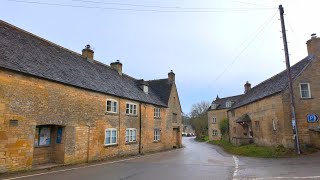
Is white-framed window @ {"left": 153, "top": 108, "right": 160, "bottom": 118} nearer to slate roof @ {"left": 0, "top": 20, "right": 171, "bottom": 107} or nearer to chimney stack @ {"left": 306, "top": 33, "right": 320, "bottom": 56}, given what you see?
slate roof @ {"left": 0, "top": 20, "right": 171, "bottom": 107}

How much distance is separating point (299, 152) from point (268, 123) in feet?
19.4

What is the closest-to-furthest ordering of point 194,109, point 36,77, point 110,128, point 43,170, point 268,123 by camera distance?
point 43,170, point 36,77, point 110,128, point 268,123, point 194,109

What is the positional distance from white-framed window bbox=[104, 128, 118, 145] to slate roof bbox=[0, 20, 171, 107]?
313 centimetres

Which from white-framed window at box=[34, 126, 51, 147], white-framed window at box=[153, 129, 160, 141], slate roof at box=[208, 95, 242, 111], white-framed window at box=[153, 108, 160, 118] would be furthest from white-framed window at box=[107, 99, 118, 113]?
slate roof at box=[208, 95, 242, 111]

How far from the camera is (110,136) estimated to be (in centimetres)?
2258

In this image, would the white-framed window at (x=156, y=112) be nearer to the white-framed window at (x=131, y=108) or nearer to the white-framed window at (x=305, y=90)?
the white-framed window at (x=131, y=108)

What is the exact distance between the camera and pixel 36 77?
52.3 ft

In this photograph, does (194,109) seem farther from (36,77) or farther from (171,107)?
(36,77)

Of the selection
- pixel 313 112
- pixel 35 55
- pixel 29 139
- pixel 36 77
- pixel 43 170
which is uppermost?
pixel 35 55

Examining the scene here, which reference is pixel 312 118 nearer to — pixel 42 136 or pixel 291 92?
pixel 291 92

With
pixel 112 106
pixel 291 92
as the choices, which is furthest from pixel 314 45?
pixel 112 106

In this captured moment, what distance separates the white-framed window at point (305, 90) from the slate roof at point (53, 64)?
15232 millimetres

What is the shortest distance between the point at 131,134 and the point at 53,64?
10.6m

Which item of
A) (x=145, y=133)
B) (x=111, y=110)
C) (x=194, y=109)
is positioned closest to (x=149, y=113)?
(x=145, y=133)
